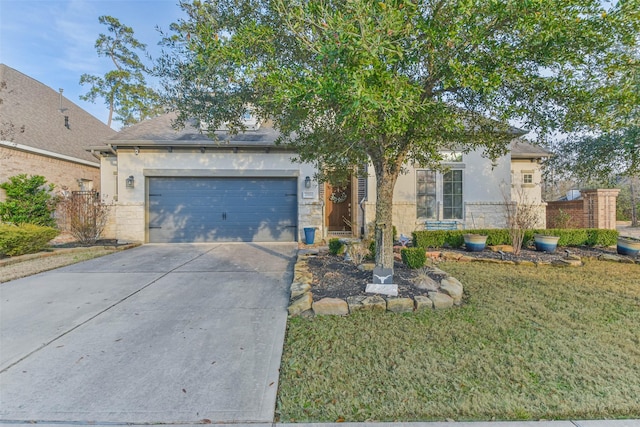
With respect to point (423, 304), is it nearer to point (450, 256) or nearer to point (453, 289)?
point (453, 289)

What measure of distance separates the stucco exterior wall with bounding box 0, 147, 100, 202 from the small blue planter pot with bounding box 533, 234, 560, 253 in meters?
14.5

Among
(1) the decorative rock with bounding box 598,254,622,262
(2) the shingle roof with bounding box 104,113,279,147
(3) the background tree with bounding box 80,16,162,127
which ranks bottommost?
(1) the decorative rock with bounding box 598,254,622,262

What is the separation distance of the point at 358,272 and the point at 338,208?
648cm

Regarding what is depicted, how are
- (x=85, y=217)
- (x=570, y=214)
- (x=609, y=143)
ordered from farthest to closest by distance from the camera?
(x=570, y=214) → (x=85, y=217) → (x=609, y=143)

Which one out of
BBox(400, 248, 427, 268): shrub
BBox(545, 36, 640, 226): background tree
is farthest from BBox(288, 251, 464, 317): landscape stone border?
BBox(545, 36, 640, 226): background tree

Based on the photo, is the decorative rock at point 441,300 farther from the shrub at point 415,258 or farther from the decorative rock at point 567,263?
the decorative rock at point 567,263

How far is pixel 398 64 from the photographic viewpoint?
3545 mm

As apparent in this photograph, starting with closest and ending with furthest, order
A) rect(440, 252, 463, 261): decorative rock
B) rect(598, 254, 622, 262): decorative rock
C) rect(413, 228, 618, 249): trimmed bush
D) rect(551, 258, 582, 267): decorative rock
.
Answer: rect(551, 258, 582, 267): decorative rock, rect(598, 254, 622, 262): decorative rock, rect(440, 252, 463, 261): decorative rock, rect(413, 228, 618, 249): trimmed bush

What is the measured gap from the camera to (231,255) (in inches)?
307

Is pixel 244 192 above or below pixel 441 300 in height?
above

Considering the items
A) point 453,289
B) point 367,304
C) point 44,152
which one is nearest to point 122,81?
point 44,152

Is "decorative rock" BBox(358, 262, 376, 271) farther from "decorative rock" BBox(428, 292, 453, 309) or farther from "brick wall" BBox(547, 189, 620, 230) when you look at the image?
"brick wall" BBox(547, 189, 620, 230)

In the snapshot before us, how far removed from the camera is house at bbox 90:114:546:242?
9.73 meters

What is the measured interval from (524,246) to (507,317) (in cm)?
529
